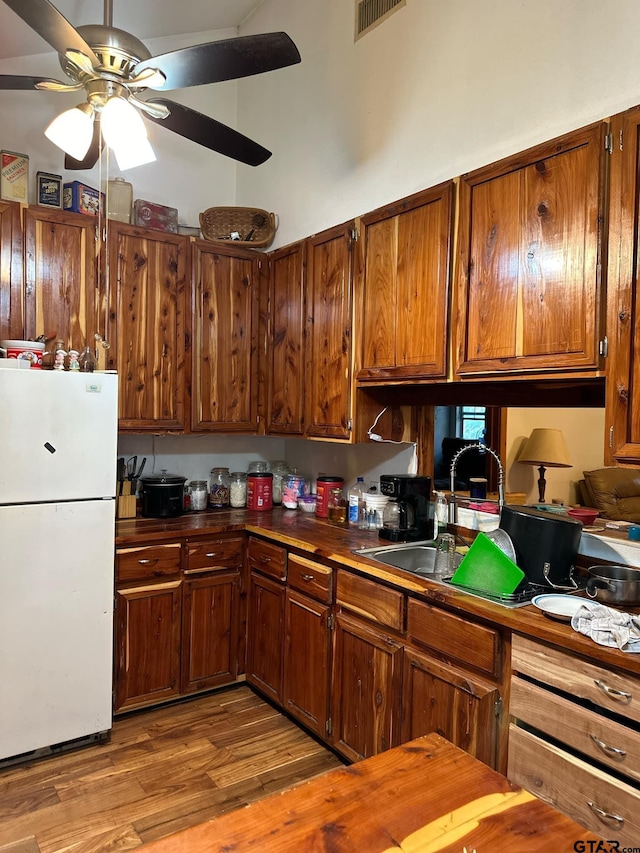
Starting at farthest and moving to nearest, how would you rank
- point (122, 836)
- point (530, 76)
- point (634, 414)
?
1. point (530, 76)
2. point (122, 836)
3. point (634, 414)

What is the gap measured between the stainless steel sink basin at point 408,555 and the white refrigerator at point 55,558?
45.7 inches

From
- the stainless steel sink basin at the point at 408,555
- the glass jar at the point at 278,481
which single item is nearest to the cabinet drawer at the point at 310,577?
the stainless steel sink basin at the point at 408,555

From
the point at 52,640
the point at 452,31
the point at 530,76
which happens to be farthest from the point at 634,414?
the point at 52,640

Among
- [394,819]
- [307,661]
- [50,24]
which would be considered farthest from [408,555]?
[50,24]

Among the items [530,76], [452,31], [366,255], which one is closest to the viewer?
[530,76]

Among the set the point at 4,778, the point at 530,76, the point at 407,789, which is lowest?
the point at 4,778

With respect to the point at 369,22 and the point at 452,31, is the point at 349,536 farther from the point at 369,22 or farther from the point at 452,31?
the point at 369,22

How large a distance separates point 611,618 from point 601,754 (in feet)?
1.09

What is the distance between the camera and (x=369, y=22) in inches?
116

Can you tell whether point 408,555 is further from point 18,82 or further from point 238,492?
point 18,82

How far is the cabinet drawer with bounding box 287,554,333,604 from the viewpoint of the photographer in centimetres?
246

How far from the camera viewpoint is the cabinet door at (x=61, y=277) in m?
2.79

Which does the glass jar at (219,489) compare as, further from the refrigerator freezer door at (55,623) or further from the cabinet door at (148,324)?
the refrigerator freezer door at (55,623)

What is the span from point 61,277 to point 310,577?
190 centimetres
